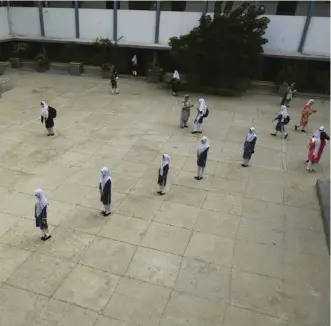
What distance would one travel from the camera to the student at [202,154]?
29.7 feet

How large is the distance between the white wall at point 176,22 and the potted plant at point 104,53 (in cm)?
333

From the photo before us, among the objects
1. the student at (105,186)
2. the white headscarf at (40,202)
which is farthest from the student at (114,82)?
the white headscarf at (40,202)

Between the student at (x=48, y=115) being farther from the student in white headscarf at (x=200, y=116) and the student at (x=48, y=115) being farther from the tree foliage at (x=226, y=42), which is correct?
the tree foliage at (x=226, y=42)

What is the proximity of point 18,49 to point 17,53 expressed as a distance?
329 millimetres

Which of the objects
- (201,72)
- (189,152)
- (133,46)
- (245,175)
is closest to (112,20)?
(133,46)

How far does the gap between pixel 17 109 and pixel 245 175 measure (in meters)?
10.3

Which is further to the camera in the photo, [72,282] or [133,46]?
[133,46]

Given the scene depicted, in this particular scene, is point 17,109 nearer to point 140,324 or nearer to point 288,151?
point 288,151

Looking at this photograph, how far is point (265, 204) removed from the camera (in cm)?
868

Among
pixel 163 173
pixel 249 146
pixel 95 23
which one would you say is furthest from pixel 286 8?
pixel 163 173

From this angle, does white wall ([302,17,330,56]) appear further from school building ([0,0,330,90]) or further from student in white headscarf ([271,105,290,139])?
student in white headscarf ([271,105,290,139])

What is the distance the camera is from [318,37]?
58.6 ft

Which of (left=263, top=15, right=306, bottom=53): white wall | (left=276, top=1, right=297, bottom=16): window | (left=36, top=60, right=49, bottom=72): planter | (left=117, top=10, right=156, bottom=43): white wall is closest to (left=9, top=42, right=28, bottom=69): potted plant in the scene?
(left=36, top=60, right=49, bottom=72): planter

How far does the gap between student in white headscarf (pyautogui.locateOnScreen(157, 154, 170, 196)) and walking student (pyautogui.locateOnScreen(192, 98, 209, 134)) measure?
172 inches
